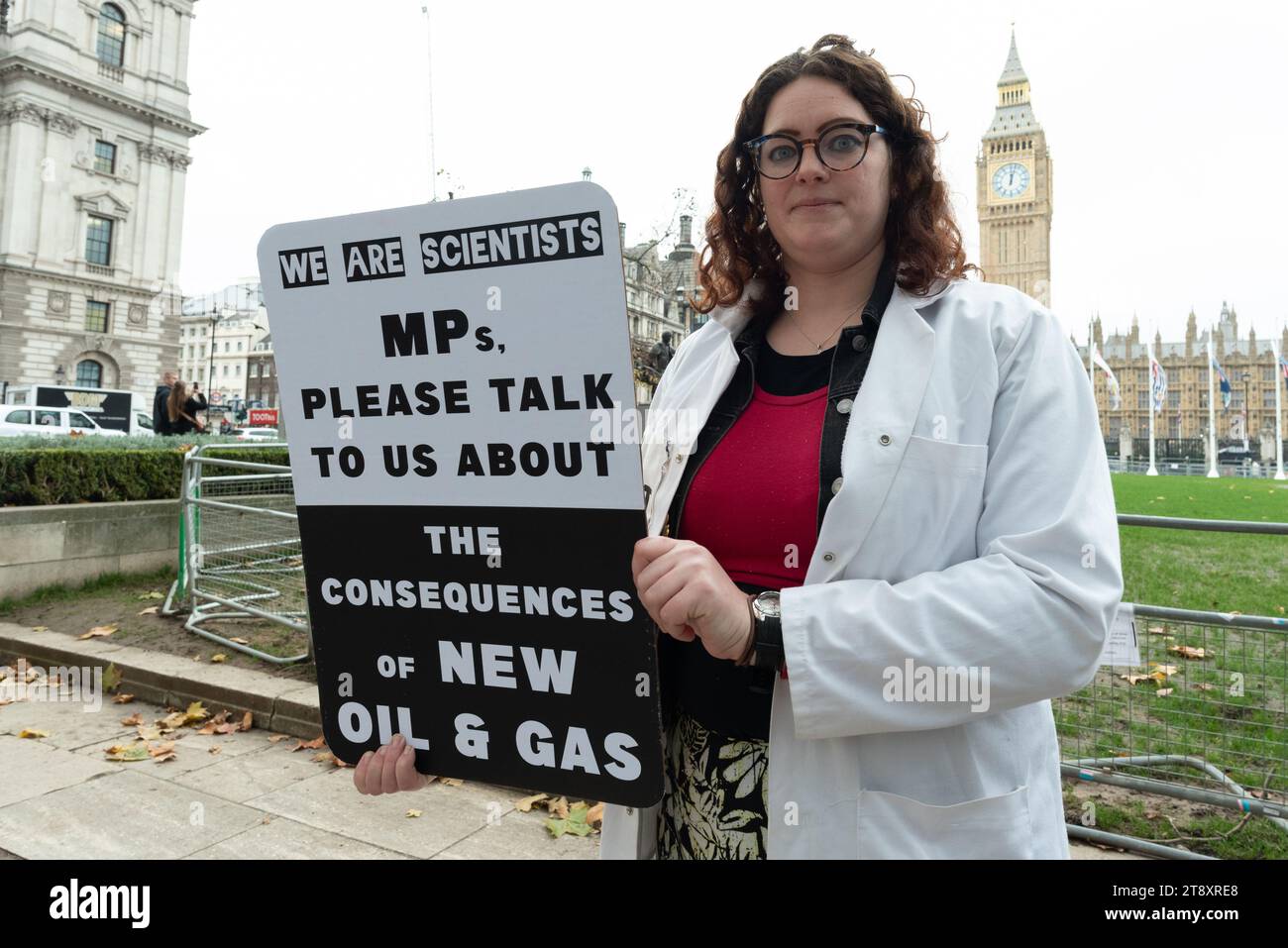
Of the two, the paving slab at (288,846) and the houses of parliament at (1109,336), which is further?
the houses of parliament at (1109,336)

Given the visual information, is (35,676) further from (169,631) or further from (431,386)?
(431,386)

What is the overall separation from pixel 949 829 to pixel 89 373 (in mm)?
53734

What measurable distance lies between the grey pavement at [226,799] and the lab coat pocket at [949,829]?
1827mm

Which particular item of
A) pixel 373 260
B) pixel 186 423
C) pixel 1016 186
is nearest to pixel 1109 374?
pixel 1016 186

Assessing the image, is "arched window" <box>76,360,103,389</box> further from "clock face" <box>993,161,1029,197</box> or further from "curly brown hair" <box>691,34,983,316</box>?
"clock face" <box>993,161,1029,197</box>

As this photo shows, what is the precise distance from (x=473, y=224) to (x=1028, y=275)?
111 metres

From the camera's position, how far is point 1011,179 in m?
102

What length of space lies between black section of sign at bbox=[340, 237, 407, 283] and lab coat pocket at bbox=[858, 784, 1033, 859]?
124cm

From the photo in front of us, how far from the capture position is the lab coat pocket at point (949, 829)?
130cm

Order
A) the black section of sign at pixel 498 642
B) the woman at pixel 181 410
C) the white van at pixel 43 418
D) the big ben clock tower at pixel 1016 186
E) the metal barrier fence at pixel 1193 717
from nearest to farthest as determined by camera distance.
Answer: the black section of sign at pixel 498 642 < the metal barrier fence at pixel 1193 717 < the woman at pixel 181 410 < the white van at pixel 43 418 < the big ben clock tower at pixel 1016 186

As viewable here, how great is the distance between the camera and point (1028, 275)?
99500mm

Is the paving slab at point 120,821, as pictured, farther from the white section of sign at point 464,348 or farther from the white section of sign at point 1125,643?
the white section of sign at point 1125,643

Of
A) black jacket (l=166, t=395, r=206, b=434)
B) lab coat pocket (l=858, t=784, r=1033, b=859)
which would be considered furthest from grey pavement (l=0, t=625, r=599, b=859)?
black jacket (l=166, t=395, r=206, b=434)

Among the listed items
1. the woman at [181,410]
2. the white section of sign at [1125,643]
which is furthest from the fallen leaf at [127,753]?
the woman at [181,410]
